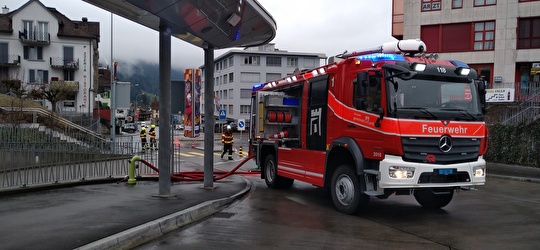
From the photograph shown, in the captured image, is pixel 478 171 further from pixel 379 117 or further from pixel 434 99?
pixel 379 117

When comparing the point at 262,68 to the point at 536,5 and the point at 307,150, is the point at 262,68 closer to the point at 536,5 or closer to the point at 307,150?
the point at 536,5

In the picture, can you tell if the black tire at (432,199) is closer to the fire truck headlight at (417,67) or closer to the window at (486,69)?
the fire truck headlight at (417,67)

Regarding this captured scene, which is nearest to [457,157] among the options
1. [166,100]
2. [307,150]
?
[307,150]

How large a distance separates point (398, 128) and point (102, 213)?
5265 mm

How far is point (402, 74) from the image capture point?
289 inches

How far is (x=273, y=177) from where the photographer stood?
455 inches

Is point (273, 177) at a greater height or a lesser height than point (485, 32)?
lesser

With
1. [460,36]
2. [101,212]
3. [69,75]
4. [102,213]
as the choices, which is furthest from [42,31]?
[102,213]

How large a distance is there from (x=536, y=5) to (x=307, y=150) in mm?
25813

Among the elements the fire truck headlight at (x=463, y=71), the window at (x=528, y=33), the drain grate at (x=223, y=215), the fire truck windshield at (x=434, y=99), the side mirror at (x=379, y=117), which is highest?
the window at (x=528, y=33)

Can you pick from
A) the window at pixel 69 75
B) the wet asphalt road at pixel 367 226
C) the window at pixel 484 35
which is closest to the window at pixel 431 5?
the window at pixel 484 35

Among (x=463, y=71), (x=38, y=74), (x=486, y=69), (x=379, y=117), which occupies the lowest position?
(x=379, y=117)

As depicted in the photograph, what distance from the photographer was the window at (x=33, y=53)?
49.1m

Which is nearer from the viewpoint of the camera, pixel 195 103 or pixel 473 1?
pixel 473 1
